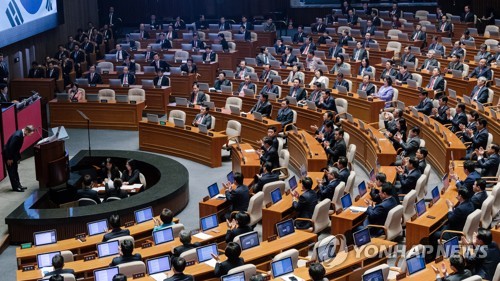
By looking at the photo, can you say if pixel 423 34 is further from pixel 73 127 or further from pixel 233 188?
pixel 233 188

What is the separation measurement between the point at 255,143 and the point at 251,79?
3682mm

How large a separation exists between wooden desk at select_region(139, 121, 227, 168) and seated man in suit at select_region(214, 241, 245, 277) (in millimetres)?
8214

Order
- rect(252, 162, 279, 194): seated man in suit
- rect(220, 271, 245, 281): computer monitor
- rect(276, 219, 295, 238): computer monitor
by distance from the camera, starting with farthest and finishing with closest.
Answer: rect(252, 162, 279, 194): seated man in suit
rect(276, 219, 295, 238): computer monitor
rect(220, 271, 245, 281): computer monitor

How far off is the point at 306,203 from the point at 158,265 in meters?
3.37

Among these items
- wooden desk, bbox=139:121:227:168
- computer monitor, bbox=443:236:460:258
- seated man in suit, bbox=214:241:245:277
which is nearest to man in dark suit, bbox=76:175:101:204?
wooden desk, bbox=139:121:227:168

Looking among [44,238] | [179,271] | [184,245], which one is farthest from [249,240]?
[44,238]

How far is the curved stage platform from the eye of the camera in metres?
13.9

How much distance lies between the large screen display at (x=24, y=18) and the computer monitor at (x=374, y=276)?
16083 mm

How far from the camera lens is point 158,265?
10.8 meters

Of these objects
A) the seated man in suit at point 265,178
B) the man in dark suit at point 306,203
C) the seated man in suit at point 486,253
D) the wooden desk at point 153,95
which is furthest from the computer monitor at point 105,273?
the wooden desk at point 153,95

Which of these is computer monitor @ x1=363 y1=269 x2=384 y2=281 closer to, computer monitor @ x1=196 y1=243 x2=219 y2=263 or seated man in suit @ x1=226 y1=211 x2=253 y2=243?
computer monitor @ x1=196 y1=243 x2=219 y2=263

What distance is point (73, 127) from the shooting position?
73.3ft

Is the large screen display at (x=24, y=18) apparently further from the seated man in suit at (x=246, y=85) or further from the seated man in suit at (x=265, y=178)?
the seated man in suit at (x=265, y=178)

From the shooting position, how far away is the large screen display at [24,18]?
75.6ft
